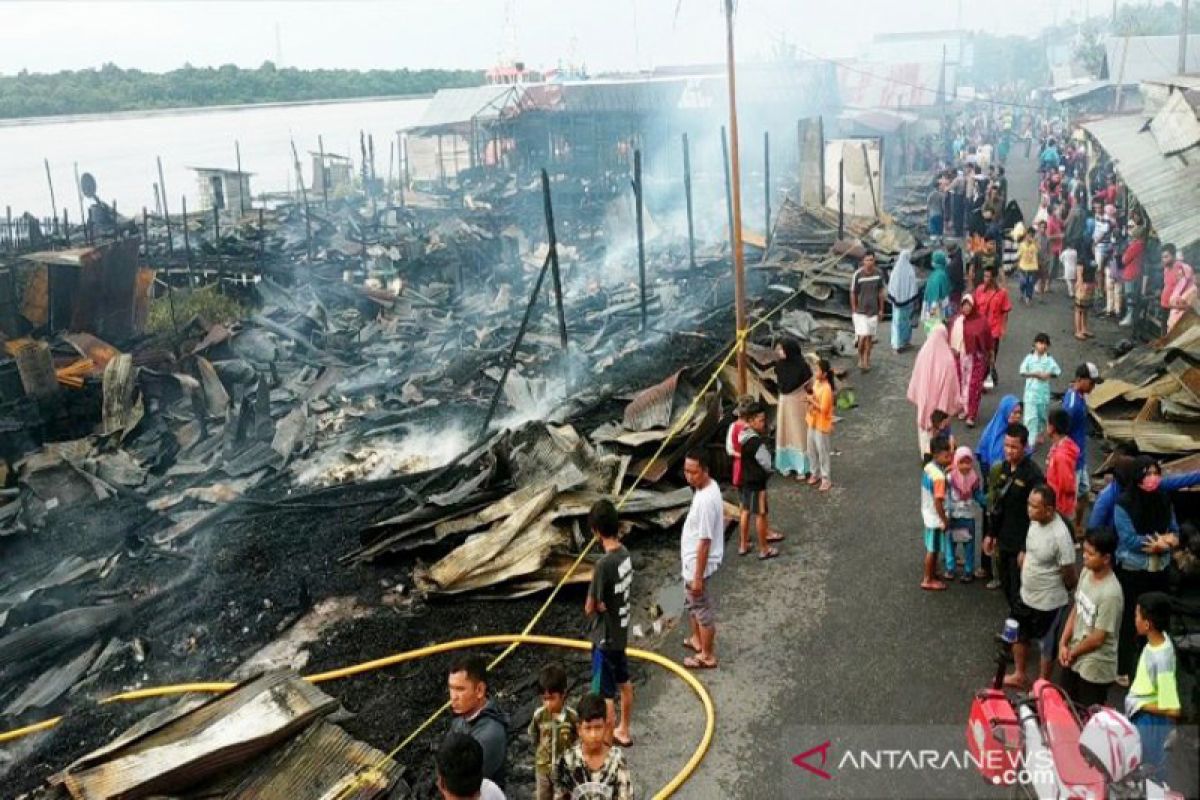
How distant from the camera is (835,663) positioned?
23.9ft

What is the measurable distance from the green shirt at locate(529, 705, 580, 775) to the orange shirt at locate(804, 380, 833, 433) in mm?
5777

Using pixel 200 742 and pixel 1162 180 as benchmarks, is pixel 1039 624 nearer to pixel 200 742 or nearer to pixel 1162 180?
pixel 200 742

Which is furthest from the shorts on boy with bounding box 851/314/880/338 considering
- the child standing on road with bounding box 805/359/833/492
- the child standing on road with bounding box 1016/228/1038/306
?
the child standing on road with bounding box 1016/228/1038/306

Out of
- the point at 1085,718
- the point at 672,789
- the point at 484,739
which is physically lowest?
the point at 672,789

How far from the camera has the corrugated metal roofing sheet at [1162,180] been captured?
38.2 feet

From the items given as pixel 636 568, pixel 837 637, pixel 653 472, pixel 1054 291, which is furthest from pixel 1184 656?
pixel 1054 291

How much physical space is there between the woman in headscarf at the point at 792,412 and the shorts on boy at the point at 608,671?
4.86m

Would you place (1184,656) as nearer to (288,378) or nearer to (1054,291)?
(1054,291)

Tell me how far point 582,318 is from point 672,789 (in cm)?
1527

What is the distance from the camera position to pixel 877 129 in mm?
42656

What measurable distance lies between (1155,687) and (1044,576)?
4.24 ft

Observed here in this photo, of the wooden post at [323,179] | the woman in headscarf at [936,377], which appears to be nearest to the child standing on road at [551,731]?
the woman in headscarf at [936,377]

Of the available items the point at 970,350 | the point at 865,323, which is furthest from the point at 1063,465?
the point at 865,323

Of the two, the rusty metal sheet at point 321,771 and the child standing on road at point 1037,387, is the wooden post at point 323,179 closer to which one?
the child standing on road at point 1037,387
